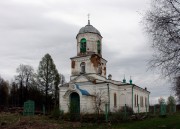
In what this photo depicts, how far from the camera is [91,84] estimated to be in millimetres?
27453

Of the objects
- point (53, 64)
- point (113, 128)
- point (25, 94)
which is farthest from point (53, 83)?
point (113, 128)

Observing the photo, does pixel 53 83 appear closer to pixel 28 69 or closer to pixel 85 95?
pixel 28 69

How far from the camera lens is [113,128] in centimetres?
1436

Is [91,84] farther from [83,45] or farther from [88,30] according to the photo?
[88,30]

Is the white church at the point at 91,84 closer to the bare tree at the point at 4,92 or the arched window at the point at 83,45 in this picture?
the arched window at the point at 83,45

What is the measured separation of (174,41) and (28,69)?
44074 mm

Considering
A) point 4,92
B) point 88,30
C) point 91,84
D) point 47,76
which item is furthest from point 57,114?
point 4,92

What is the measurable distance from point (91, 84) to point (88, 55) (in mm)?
3188

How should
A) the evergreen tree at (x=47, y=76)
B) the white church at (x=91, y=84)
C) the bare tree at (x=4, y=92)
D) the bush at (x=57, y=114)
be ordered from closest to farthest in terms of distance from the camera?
the bush at (x=57, y=114)
the white church at (x=91, y=84)
the evergreen tree at (x=47, y=76)
the bare tree at (x=4, y=92)

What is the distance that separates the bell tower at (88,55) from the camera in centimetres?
2835

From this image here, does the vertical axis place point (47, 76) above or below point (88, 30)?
below

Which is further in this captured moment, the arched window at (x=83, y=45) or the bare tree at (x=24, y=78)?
the bare tree at (x=24, y=78)

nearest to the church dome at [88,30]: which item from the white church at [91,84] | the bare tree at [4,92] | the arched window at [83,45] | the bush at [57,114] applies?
the white church at [91,84]

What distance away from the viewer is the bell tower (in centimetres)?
2835
